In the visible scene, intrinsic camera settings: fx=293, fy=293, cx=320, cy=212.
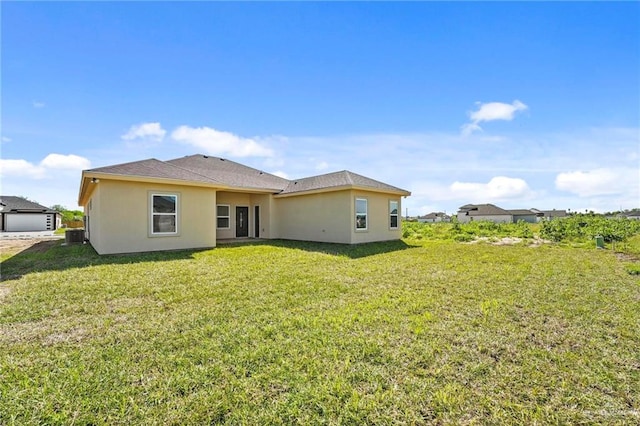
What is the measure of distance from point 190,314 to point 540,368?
412 centimetres

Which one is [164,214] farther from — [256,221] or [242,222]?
[256,221]

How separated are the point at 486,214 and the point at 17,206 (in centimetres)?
7102

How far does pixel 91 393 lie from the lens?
2.32 m

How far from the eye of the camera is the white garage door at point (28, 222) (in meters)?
27.5

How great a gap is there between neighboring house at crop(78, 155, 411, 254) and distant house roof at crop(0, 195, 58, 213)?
→ 2218 centimetres

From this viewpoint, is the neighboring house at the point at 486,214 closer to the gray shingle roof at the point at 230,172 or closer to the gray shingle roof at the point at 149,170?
the gray shingle roof at the point at 230,172

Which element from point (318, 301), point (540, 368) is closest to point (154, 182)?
point (318, 301)

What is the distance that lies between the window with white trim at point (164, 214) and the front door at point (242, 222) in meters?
5.01

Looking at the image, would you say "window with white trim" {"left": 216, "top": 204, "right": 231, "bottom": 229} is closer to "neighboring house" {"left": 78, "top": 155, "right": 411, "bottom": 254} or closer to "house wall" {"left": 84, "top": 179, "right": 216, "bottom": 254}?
"neighboring house" {"left": 78, "top": 155, "right": 411, "bottom": 254}

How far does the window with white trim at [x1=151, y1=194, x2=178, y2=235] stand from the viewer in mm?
10172

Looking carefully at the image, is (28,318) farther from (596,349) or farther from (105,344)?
(596,349)

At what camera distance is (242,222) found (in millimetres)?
15695

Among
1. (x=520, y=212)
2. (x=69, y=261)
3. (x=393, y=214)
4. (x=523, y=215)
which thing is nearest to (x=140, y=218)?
(x=69, y=261)

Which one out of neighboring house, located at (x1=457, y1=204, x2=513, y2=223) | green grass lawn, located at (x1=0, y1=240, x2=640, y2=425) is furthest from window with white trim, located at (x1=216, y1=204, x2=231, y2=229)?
neighboring house, located at (x1=457, y1=204, x2=513, y2=223)
